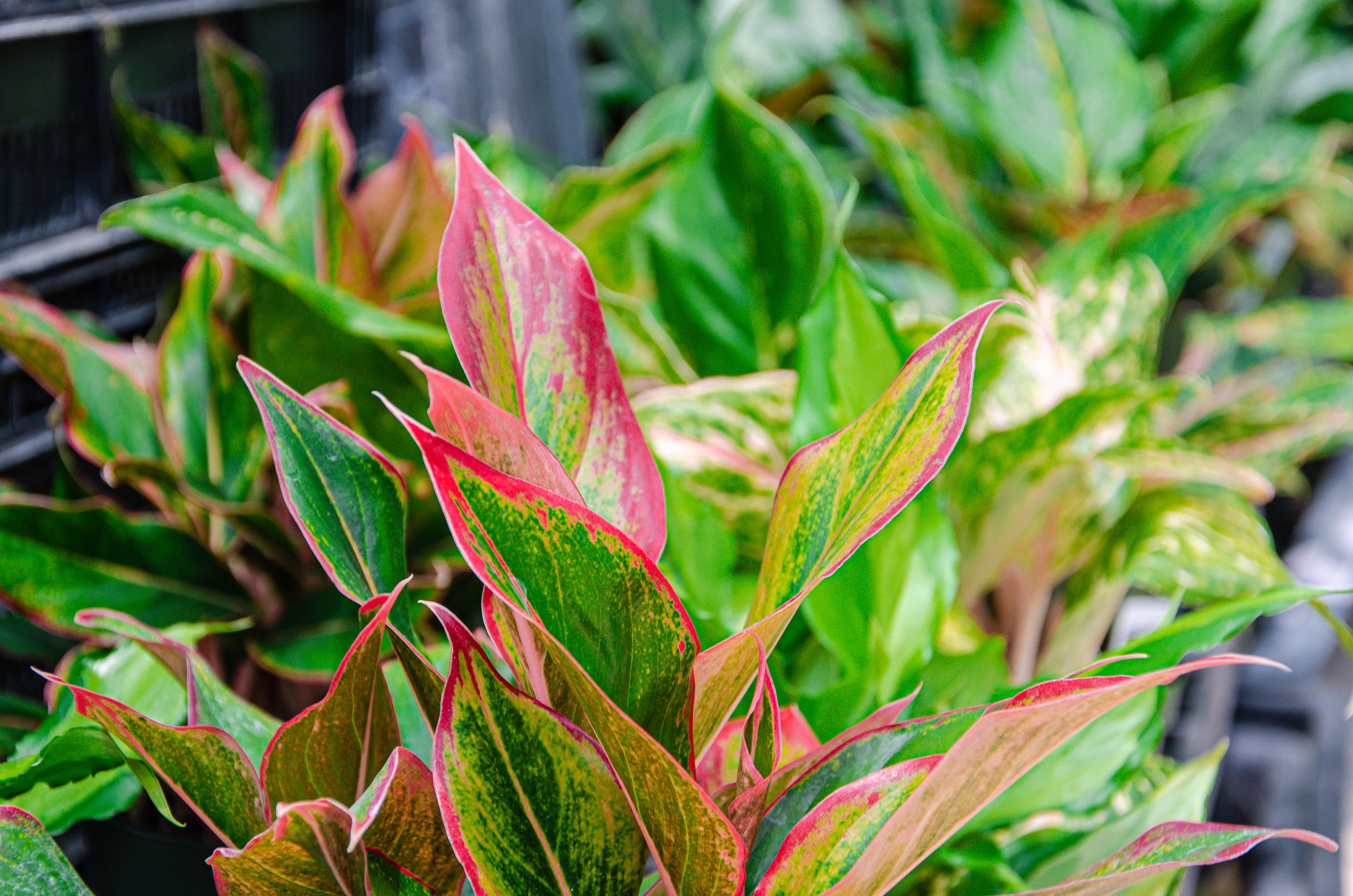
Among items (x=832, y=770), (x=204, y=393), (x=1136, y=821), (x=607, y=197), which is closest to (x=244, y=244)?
(x=204, y=393)

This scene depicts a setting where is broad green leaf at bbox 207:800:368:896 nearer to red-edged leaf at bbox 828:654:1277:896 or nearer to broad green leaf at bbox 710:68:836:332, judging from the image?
red-edged leaf at bbox 828:654:1277:896

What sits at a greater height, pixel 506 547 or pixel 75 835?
pixel 506 547

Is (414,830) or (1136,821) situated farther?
(1136,821)

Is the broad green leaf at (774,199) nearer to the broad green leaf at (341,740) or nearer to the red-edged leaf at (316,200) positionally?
the red-edged leaf at (316,200)

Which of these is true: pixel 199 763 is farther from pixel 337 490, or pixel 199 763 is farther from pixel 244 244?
pixel 244 244

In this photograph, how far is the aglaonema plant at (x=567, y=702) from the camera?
9.5 inches

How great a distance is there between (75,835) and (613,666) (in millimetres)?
414

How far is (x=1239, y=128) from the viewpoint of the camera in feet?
3.61

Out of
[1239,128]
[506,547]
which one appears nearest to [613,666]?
[506,547]

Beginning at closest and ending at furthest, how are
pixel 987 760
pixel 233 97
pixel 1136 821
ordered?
pixel 987 760
pixel 1136 821
pixel 233 97

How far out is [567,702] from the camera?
289mm

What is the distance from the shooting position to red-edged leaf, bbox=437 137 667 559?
275 mm

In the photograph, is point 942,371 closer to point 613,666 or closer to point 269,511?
point 613,666

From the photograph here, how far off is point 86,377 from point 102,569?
3.5 inches
